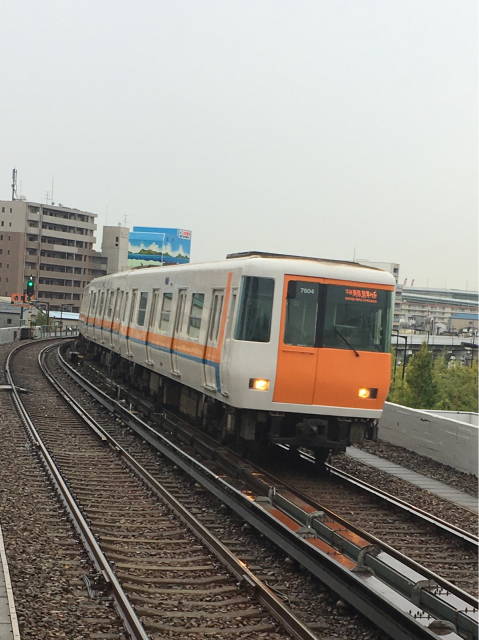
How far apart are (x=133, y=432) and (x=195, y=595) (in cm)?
834

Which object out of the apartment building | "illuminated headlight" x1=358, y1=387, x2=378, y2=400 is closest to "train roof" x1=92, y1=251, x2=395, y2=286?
"illuminated headlight" x1=358, y1=387, x2=378, y2=400

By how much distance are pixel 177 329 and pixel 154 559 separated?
22.6 feet

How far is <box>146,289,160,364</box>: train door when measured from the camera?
49.8ft

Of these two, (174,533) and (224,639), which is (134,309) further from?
(224,639)

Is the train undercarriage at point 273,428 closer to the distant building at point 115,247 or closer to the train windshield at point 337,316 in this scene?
the train windshield at point 337,316

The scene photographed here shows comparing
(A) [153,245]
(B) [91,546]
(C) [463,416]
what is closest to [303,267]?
(B) [91,546]

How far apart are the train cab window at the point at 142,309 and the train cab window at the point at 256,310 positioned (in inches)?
261

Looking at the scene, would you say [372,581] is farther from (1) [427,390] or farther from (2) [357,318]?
(1) [427,390]

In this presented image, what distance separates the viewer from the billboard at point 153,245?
335 ft

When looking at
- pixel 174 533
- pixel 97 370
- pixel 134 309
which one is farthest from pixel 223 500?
pixel 97 370

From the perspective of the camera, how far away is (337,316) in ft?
33.2

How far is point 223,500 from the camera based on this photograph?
8.64m

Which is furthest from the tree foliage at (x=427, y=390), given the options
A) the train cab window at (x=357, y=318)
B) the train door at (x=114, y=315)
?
the train cab window at (x=357, y=318)

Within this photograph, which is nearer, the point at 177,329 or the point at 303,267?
the point at 303,267
